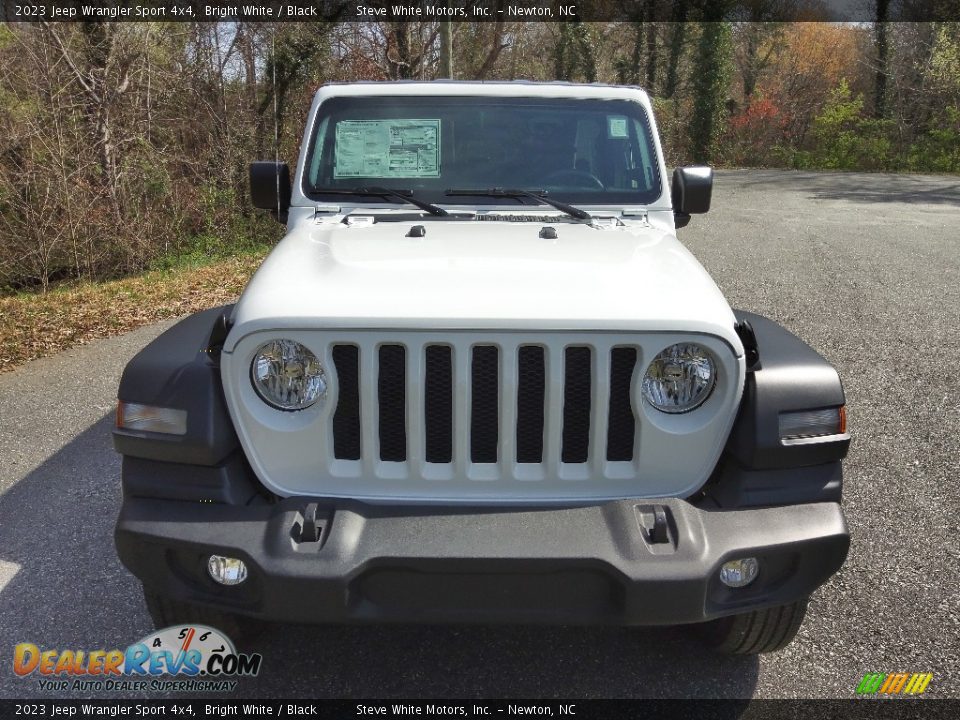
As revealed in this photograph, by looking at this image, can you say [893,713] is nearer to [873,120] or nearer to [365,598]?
[365,598]

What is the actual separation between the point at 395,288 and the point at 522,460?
0.62 meters

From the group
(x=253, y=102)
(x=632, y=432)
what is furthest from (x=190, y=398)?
(x=253, y=102)

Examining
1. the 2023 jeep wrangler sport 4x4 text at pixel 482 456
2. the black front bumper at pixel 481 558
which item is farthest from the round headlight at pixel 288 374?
the black front bumper at pixel 481 558

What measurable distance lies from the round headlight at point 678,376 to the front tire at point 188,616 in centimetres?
145

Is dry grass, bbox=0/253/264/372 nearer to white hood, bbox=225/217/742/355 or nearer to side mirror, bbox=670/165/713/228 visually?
white hood, bbox=225/217/742/355

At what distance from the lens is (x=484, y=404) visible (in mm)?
2414

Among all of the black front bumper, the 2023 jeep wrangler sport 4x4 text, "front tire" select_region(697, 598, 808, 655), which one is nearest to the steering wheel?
the 2023 jeep wrangler sport 4x4 text

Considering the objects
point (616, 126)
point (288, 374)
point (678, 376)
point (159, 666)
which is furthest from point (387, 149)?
point (159, 666)

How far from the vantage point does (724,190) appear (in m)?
21.9

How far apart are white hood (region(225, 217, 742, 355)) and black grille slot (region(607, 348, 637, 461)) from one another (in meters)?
0.12

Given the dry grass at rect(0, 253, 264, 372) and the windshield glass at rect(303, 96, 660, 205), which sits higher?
the windshield glass at rect(303, 96, 660, 205)

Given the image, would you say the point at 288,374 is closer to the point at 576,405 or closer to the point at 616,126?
the point at 576,405

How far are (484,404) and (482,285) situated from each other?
0.36 metres

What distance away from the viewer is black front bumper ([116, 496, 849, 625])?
2.19 metres
